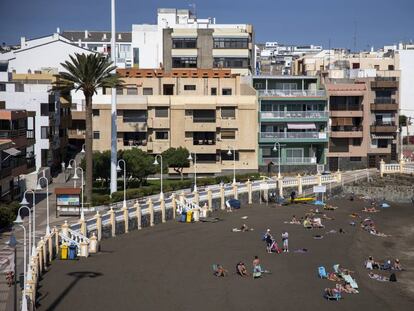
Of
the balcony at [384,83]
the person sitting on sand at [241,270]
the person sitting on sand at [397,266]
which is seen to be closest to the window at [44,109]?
the balcony at [384,83]

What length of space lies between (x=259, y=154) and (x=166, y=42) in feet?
94.6

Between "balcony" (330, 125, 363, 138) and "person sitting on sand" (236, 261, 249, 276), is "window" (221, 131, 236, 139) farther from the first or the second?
"person sitting on sand" (236, 261, 249, 276)

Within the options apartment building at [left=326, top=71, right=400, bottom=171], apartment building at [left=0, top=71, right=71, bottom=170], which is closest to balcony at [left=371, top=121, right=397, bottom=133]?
apartment building at [left=326, top=71, right=400, bottom=171]

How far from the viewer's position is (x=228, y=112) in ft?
314

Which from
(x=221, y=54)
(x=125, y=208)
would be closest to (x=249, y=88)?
(x=221, y=54)

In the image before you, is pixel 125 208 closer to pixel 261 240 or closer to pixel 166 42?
pixel 261 240

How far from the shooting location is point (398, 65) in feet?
388

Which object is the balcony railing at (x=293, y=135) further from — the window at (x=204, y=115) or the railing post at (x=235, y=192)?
the railing post at (x=235, y=192)

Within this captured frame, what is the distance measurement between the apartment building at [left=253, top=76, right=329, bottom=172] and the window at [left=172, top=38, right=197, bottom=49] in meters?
22.4

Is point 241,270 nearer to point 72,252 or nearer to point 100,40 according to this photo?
point 72,252

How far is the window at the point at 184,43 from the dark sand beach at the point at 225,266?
50.5 metres

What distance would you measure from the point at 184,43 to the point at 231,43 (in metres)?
7.23

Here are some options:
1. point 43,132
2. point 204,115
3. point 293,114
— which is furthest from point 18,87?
point 293,114

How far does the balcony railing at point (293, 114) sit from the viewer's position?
97.0m
